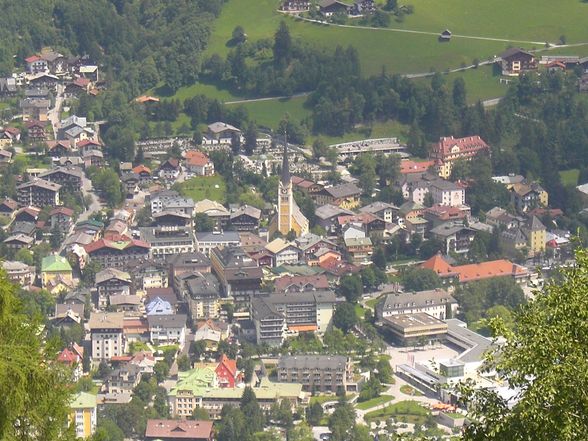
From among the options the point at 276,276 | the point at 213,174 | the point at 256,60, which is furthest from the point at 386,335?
the point at 256,60

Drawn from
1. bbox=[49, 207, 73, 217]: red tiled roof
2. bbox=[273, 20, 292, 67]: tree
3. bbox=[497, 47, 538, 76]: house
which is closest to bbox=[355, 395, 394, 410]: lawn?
bbox=[49, 207, 73, 217]: red tiled roof

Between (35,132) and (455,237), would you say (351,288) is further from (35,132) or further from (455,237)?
(35,132)

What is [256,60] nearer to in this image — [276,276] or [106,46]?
[106,46]

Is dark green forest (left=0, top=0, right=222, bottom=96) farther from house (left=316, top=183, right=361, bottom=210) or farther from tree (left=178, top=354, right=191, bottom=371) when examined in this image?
tree (left=178, top=354, right=191, bottom=371)

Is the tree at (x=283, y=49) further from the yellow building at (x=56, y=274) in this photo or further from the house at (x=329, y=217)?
the yellow building at (x=56, y=274)

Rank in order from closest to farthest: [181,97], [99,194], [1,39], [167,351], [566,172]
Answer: [167,351]
[99,194]
[566,172]
[181,97]
[1,39]

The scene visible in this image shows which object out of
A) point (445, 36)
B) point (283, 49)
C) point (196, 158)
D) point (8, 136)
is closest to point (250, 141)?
point (196, 158)

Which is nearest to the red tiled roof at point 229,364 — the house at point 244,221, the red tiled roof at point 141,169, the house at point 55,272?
the house at point 55,272
